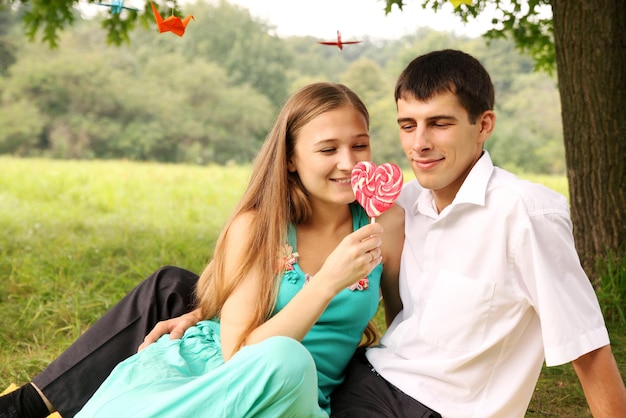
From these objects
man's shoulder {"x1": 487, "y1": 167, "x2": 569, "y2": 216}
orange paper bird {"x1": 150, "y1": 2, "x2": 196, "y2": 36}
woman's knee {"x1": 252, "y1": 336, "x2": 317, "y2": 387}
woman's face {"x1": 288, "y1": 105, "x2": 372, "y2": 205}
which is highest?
orange paper bird {"x1": 150, "y1": 2, "x2": 196, "y2": 36}

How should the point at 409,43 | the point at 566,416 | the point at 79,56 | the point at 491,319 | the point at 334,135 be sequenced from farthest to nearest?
the point at 409,43 < the point at 79,56 < the point at 566,416 < the point at 334,135 < the point at 491,319

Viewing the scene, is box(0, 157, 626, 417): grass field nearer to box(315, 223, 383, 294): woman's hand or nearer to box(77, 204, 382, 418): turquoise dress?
box(77, 204, 382, 418): turquoise dress

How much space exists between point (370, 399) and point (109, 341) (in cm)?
104

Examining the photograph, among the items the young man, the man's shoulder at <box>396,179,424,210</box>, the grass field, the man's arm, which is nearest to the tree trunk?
the grass field

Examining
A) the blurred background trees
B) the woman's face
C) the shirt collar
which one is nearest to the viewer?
the shirt collar

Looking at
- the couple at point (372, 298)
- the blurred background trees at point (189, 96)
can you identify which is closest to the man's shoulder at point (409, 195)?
the couple at point (372, 298)

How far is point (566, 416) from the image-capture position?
10.8 feet

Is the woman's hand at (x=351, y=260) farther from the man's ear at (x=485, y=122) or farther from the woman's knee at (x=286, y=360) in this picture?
the man's ear at (x=485, y=122)

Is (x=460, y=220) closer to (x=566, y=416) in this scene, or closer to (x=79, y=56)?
(x=566, y=416)

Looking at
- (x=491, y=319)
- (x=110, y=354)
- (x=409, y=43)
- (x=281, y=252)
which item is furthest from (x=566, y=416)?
(x=409, y=43)

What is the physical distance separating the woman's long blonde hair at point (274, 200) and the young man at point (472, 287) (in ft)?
0.89

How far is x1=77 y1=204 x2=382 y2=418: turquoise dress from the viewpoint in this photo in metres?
2.03

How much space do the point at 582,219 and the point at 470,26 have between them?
1897 mm

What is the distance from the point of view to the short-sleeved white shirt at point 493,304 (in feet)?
6.65
